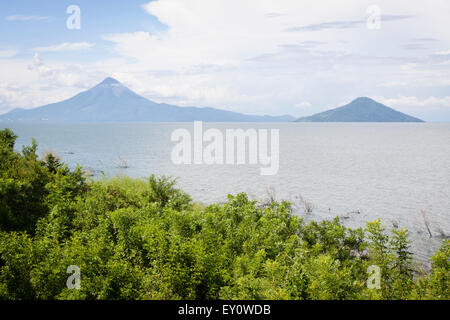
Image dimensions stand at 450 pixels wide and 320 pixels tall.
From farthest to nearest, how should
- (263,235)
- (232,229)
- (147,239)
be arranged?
(232,229) → (263,235) → (147,239)

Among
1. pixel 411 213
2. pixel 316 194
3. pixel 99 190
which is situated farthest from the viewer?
pixel 316 194

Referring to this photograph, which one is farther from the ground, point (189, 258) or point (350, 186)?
point (189, 258)

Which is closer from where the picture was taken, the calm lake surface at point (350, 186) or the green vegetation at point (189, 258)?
the green vegetation at point (189, 258)

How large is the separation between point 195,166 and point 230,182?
14.7m

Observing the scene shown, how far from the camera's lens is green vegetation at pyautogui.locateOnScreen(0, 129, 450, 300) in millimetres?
6172

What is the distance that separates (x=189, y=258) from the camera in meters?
7.00

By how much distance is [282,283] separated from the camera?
20.9 ft

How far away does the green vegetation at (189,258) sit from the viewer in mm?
6172

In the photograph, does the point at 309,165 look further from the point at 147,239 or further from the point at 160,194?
the point at 147,239

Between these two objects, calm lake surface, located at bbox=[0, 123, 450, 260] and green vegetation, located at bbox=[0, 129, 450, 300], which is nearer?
green vegetation, located at bbox=[0, 129, 450, 300]

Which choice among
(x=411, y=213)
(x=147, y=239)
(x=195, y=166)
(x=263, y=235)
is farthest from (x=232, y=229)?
(x=195, y=166)

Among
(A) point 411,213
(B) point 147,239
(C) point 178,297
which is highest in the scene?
(B) point 147,239

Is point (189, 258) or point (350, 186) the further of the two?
point (350, 186)

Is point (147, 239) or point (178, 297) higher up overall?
point (147, 239)
